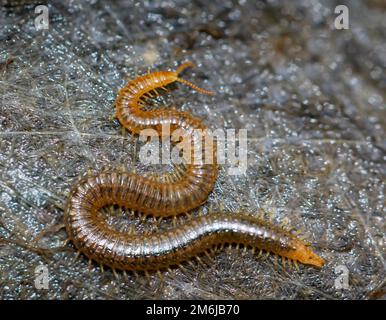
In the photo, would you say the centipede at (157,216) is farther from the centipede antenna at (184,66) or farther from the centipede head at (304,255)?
the centipede antenna at (184,66)

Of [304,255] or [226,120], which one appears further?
[226,120]

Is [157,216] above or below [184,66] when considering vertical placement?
below

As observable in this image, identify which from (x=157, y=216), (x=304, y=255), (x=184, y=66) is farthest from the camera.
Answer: (x=184, y=66)

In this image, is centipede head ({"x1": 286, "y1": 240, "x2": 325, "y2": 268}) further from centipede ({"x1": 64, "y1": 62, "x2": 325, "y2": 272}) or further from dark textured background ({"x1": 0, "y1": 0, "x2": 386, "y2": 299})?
dark textured background ({"x1": 0, "y1": 0, "x2": 386, "y2": 299})

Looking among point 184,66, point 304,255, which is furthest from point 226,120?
point 304,255

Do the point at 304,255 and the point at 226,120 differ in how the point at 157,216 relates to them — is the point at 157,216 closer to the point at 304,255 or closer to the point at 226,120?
the point at 226,120

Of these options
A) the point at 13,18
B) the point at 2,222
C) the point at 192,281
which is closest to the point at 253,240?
the point at 192,281

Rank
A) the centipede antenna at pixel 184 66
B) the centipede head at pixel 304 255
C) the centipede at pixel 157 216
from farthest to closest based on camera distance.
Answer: the centipede antenna at pixel 184 66, the centipede head at pixel 304 255, the centipede at pixel 157 216

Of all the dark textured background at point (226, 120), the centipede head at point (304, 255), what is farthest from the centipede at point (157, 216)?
the dark textured background at point (226, 120)
